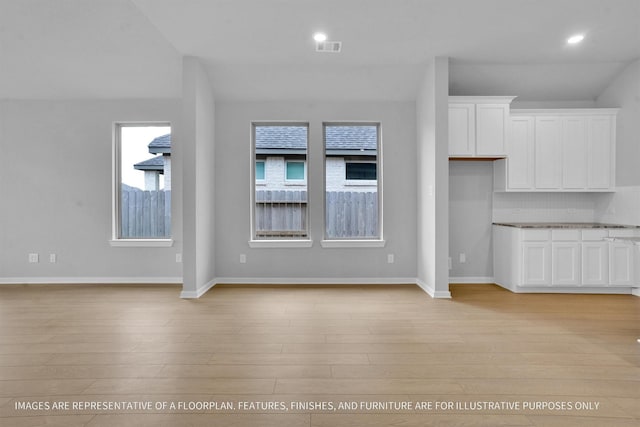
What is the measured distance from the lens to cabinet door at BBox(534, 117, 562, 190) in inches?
199

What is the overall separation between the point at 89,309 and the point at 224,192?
2.17 meters

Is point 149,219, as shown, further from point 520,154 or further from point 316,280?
point 520,154

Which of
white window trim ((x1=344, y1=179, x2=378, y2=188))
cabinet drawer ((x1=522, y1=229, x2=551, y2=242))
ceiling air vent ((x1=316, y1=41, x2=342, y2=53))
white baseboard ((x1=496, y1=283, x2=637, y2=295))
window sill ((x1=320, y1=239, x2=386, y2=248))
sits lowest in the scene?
white baseboard ((x1=496, y1=283, x2=637, y2=295))

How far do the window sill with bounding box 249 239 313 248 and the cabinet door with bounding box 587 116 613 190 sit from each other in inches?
155

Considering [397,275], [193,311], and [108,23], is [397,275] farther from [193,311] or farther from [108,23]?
[108,23]

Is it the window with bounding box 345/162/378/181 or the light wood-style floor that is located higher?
the window with bounding box 345/162/378/181

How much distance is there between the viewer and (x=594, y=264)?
472 centimetres

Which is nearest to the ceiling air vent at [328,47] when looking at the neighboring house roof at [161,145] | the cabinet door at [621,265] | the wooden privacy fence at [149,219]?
the neighboring house roof at [161,145]

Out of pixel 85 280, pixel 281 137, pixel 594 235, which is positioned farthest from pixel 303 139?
pixel 594 235

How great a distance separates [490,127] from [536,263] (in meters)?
1.82

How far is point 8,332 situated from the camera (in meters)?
3.32

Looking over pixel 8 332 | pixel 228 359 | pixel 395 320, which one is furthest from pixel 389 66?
pixel 8 332

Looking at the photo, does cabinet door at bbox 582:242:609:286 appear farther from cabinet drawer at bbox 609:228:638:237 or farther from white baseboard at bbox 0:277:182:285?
white baseboard at bbox 0:277:182:285

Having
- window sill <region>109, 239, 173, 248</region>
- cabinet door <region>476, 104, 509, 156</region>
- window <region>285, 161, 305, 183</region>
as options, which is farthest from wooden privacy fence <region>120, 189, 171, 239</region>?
cabinet door <region>476, 104, 509, 156</region>
